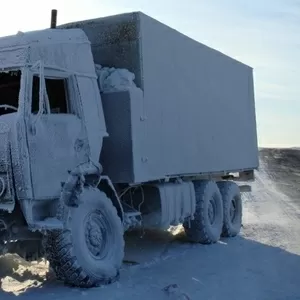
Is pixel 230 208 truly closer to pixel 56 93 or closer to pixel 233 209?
pixel 233 209

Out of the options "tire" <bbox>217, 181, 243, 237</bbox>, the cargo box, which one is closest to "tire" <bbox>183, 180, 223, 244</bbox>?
the cargo box

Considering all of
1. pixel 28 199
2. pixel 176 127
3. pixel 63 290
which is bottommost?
pixel 63 290

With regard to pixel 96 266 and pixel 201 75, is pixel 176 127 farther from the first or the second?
pixel 96 266

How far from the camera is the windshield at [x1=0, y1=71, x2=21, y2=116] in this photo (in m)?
7.20

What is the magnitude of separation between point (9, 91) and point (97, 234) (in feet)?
7.40

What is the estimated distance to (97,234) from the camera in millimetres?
7785

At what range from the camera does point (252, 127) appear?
15.2 meters

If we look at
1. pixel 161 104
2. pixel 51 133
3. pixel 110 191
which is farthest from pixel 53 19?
pixel 110 191

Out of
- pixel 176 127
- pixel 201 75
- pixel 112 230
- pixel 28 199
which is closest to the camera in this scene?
pixel 28 199

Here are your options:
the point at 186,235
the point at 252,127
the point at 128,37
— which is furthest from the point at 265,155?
the point at 128,37

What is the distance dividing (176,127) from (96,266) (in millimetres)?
3769

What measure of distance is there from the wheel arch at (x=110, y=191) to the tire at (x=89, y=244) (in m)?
0.32

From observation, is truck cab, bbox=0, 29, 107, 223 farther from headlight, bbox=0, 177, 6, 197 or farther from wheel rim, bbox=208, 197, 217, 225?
wheel rim, bbox=208, 197, 217, 225

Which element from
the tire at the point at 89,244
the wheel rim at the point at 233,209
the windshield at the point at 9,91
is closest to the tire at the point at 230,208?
the wheel rim at the point at 233,209
